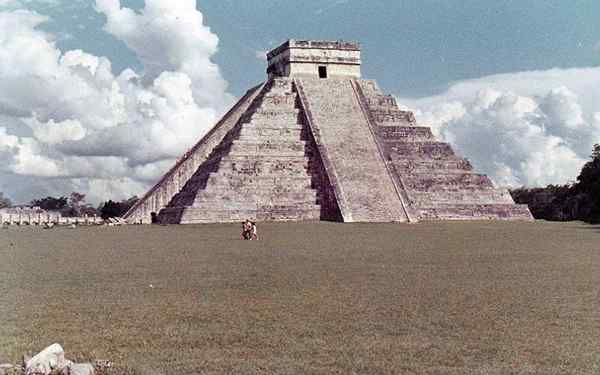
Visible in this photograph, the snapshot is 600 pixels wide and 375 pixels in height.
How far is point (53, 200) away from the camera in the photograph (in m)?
74.8

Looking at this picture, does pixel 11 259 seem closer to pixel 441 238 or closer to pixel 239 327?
pixel 239 327

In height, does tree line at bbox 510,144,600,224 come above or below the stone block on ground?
above

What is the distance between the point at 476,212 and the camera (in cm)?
2862

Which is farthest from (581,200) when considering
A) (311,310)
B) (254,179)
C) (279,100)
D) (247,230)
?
(311,310)

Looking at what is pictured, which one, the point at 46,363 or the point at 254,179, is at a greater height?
the point at 254,179

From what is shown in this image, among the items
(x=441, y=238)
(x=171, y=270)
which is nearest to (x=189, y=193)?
(x=441, y=238)

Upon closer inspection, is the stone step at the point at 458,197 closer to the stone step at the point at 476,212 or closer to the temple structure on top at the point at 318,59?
the stone step at the point at 476,212

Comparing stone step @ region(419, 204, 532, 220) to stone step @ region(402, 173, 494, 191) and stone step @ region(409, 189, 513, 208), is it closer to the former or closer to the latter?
stone step @ region(409, 189, 513, 208)

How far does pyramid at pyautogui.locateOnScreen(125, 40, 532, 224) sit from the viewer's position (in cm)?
2720

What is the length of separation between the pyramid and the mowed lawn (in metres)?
12.6

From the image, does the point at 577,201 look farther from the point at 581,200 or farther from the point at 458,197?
the point at 458,197

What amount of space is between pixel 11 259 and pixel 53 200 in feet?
210

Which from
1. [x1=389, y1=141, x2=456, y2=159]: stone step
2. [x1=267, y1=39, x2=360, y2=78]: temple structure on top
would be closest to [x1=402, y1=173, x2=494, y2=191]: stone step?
[x1=389, y1=141, x2=456, y2=159]: stone step

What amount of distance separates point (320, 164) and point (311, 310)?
2180cm
